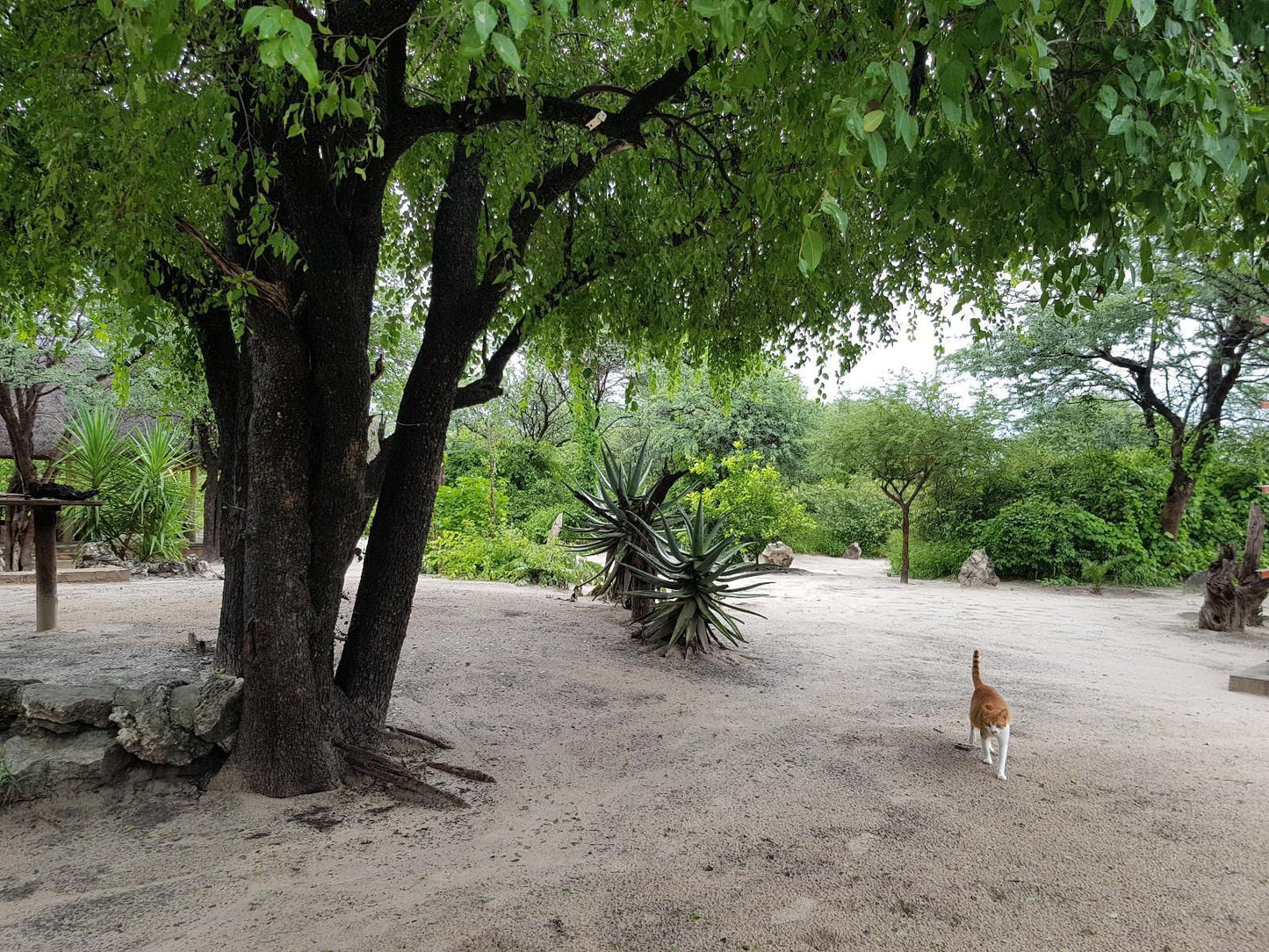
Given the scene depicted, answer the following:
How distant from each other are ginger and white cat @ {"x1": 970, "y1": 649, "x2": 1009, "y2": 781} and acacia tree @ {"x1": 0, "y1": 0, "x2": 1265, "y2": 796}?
2.24 meters

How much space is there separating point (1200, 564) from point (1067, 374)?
4.45m

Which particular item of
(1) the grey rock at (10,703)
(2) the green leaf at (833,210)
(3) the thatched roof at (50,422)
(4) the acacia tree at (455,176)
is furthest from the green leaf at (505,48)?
(3) the thatched roof at (50,422)

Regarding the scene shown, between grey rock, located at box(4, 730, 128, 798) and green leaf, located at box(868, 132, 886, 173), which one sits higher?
green leaf, located at box(868, 132, 886, 173)

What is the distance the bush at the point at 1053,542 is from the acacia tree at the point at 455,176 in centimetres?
1169

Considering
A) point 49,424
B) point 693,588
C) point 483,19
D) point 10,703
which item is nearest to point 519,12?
point 483,19

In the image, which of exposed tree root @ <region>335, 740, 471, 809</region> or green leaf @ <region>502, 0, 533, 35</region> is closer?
green leaf @ <region>502, 0, 533, 35</region>

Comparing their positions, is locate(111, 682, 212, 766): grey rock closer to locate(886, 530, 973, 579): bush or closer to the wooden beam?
the wooden beam

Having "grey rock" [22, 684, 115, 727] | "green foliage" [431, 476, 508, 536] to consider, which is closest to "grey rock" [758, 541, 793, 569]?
"green foliage" [431, 476, 508, 536]

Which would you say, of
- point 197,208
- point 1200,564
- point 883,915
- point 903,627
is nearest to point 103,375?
point 197,208

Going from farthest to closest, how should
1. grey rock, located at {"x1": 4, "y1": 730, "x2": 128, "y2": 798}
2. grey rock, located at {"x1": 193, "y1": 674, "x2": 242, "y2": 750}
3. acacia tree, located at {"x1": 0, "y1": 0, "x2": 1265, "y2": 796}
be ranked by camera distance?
1. grey rock, located at {"x1": 193, "y1": 674, "x2": 242, "y2": 750}
2. grey rock, located at {"x1": 4, "y1": 730, "x2": 128, "y2": 798}
3. acacia tree, located at {"x1": 0, "y1": 0, "x2": 1265, "y2": 796}

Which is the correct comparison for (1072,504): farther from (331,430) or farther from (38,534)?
(38,534)

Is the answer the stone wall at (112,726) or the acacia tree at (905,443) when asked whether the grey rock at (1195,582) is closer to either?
the acacia tree at (905,443)

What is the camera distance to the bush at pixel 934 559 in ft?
52.1

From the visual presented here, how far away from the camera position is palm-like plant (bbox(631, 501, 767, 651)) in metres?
6.58
